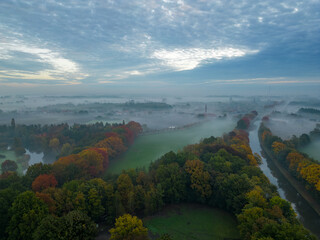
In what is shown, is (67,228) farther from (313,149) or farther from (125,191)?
(313,149)

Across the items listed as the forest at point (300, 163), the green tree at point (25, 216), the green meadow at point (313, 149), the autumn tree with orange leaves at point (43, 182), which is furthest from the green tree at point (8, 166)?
the green meadow at point (313, 149)

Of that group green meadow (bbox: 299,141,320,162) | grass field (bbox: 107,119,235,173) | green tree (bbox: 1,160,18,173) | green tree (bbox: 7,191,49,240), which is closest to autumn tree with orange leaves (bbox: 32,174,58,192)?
green tree (bbox: 7,191,49,240)

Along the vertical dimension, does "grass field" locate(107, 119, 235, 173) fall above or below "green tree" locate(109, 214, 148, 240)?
below

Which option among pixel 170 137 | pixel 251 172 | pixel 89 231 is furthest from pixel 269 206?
pixel 170 137

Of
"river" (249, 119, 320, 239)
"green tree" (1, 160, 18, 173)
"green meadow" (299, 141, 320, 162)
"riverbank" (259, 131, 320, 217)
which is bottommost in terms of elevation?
"river" (249, 119, 320, 239)

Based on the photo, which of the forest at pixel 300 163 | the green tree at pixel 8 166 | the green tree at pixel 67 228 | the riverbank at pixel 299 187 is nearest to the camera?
the green tree at pixel 67 228

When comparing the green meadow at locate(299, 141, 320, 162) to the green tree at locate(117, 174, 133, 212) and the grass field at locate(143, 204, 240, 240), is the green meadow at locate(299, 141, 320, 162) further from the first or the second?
the green tree at locate(117, 174, 133, 212)

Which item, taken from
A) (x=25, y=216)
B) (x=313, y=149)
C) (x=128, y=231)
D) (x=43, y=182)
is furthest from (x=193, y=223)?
(x=313, y=149)

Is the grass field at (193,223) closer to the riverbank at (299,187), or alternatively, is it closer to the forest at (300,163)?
the riverbank at (299,187)
